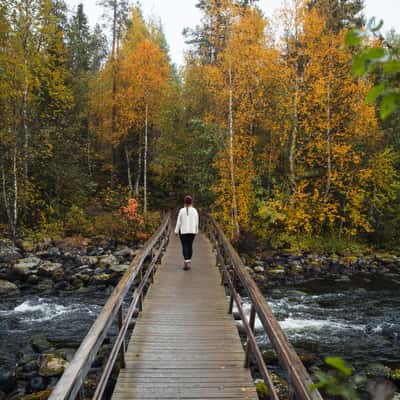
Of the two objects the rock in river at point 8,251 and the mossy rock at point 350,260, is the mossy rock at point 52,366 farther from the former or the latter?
the mossy rock at point 350,260

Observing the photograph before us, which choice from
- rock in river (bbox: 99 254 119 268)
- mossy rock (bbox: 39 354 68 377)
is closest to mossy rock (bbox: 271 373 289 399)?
mossy rock (bbox: 39 354 68 377)

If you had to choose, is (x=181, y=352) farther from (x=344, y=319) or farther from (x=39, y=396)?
(x=344, y=319)

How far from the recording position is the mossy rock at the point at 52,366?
6340 millimetres

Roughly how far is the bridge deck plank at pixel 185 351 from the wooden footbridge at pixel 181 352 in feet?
0.03

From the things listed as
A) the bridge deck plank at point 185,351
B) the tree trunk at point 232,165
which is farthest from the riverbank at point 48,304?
the tree trunk at point 232,165

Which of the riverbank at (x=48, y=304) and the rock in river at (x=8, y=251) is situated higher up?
the rock in river at (x=8, y=251)

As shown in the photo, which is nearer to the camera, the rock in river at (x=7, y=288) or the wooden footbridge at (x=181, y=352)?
the wooden footbridge at (x=181, y=352)

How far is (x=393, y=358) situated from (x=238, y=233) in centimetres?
842

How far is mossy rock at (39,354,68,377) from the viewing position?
6.34m

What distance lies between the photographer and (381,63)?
0.98 m

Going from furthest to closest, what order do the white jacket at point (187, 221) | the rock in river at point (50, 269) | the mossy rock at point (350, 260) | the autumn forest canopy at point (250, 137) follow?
1. the mossy rock at point (350, 260)
2. the autumn forest canopy at point (250, 137)
3. the rock in river at point (50, 269)
4. the white jacket at point (187, 221)

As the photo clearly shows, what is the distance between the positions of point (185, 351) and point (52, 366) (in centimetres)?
331

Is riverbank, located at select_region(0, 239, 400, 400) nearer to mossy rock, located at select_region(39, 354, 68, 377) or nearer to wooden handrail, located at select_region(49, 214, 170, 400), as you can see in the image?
mossy rock, located at select_region(39, 354, 68, 377)

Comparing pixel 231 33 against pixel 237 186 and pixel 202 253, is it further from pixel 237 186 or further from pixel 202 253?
pixel 202 253
